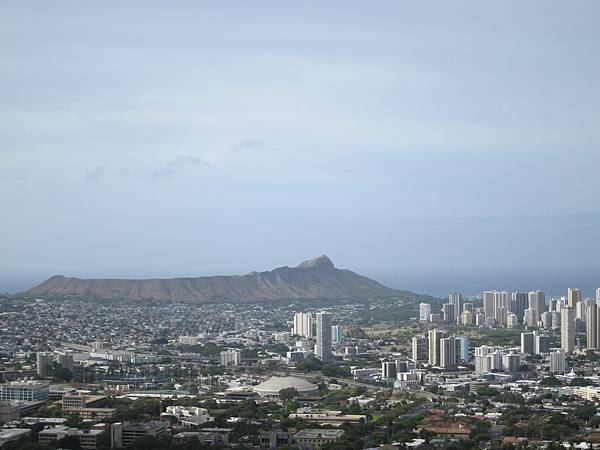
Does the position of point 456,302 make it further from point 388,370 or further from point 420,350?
point 388,370

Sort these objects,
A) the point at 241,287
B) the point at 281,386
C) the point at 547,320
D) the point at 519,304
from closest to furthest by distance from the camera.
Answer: the point at 281,386 < the point at 547,320 < the point at 519,304 < the point at 241,287

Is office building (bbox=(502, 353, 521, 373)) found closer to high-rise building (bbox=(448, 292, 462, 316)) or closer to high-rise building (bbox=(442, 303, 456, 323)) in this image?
high-rise building (bbox=(442, 303, 456, 323))

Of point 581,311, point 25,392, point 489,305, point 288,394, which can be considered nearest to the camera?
point 25,392

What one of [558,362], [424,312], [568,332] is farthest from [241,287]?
[558,362]

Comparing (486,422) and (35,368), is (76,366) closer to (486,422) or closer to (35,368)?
(35,368)

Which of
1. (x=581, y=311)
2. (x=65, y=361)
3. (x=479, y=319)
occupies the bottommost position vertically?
(x=65, y=361)

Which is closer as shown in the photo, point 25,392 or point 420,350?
point 25,392

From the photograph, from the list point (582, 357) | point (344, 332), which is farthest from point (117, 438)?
point (344, 332)
